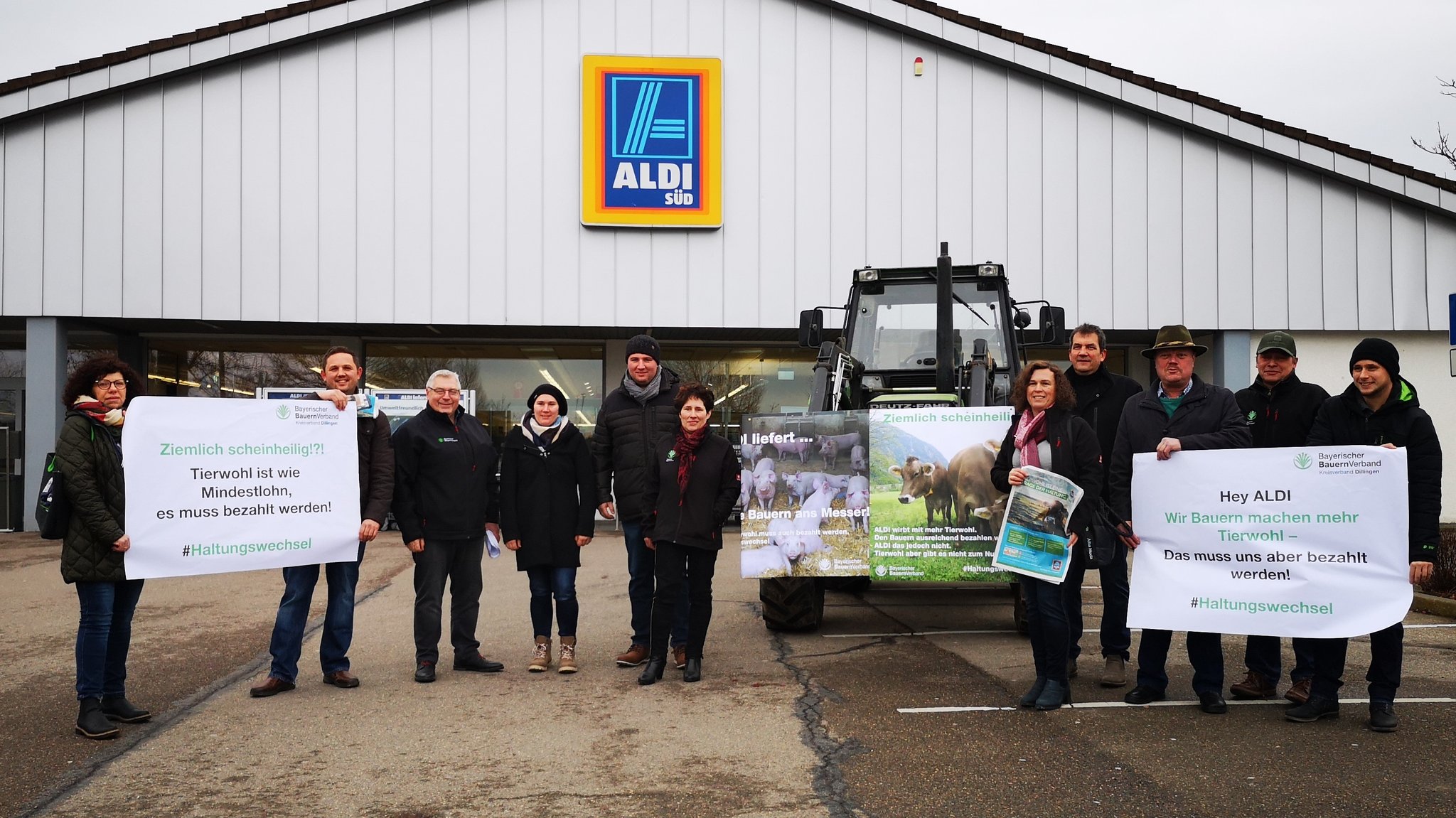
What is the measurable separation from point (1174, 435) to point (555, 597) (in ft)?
12.7

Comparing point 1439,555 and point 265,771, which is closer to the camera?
point 265,771

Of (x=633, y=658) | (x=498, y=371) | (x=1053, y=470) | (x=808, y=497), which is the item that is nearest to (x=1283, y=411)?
(x=1053, y=470)

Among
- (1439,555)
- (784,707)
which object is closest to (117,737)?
(784,707)

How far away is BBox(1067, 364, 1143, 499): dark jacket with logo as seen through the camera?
21.4ft

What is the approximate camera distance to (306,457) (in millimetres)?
6496

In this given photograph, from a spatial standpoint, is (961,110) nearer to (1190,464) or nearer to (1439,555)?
(1439,555)

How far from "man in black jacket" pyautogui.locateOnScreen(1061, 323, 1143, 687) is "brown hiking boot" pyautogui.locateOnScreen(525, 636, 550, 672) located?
3199 millimetres

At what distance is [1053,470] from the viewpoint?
19.1ft

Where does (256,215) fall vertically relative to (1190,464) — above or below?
above

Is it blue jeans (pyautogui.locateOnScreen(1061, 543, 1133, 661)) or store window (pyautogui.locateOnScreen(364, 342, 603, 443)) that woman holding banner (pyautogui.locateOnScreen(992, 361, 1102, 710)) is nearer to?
blue jeans (pyautogui.locateOnScreen(1061, 543, 1133, 661))

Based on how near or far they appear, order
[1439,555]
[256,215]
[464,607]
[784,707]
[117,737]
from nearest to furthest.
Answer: [117,737] < [784,707] < [464,607] < [1439,555] < [256,215]

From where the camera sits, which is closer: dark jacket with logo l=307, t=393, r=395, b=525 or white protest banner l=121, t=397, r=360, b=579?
white protest banner l=121, t=397, r=360, b=579

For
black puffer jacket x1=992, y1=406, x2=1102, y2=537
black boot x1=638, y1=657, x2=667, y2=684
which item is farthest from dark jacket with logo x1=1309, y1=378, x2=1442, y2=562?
black boot x1=638, y1=657, x2=667, y2=684

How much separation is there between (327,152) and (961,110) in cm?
979
